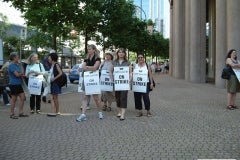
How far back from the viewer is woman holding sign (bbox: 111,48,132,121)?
11398 millimetres

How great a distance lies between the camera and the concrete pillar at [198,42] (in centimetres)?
3045

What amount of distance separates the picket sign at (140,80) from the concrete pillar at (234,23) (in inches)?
444

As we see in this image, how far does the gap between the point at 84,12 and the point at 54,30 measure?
8.19 feet

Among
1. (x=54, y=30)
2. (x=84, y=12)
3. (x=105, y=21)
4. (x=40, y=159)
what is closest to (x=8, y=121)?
(x=40, y=159)

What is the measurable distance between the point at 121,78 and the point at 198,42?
65.3 feet

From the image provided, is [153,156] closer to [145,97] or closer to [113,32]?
[145,97]

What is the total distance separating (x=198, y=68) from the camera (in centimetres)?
3061

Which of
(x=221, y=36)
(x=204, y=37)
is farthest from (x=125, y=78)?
(x=204, y=37)

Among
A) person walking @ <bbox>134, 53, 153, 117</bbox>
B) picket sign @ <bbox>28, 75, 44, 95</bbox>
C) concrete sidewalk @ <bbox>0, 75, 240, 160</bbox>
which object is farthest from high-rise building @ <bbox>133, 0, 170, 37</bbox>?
concrete sidewalk @ <bbox>0, 75, 240, 160</bbox>

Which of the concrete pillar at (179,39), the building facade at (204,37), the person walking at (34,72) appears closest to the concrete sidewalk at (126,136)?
the person walking at (34,72)

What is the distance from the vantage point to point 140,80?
1169cm

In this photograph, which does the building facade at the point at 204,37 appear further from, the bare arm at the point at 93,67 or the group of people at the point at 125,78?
the bare arm at the point at 93,67

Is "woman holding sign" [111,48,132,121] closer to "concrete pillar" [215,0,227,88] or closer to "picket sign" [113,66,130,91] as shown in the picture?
"picket sign" [113,66,130,91]

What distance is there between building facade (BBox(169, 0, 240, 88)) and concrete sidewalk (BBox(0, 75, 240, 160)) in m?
10.5
